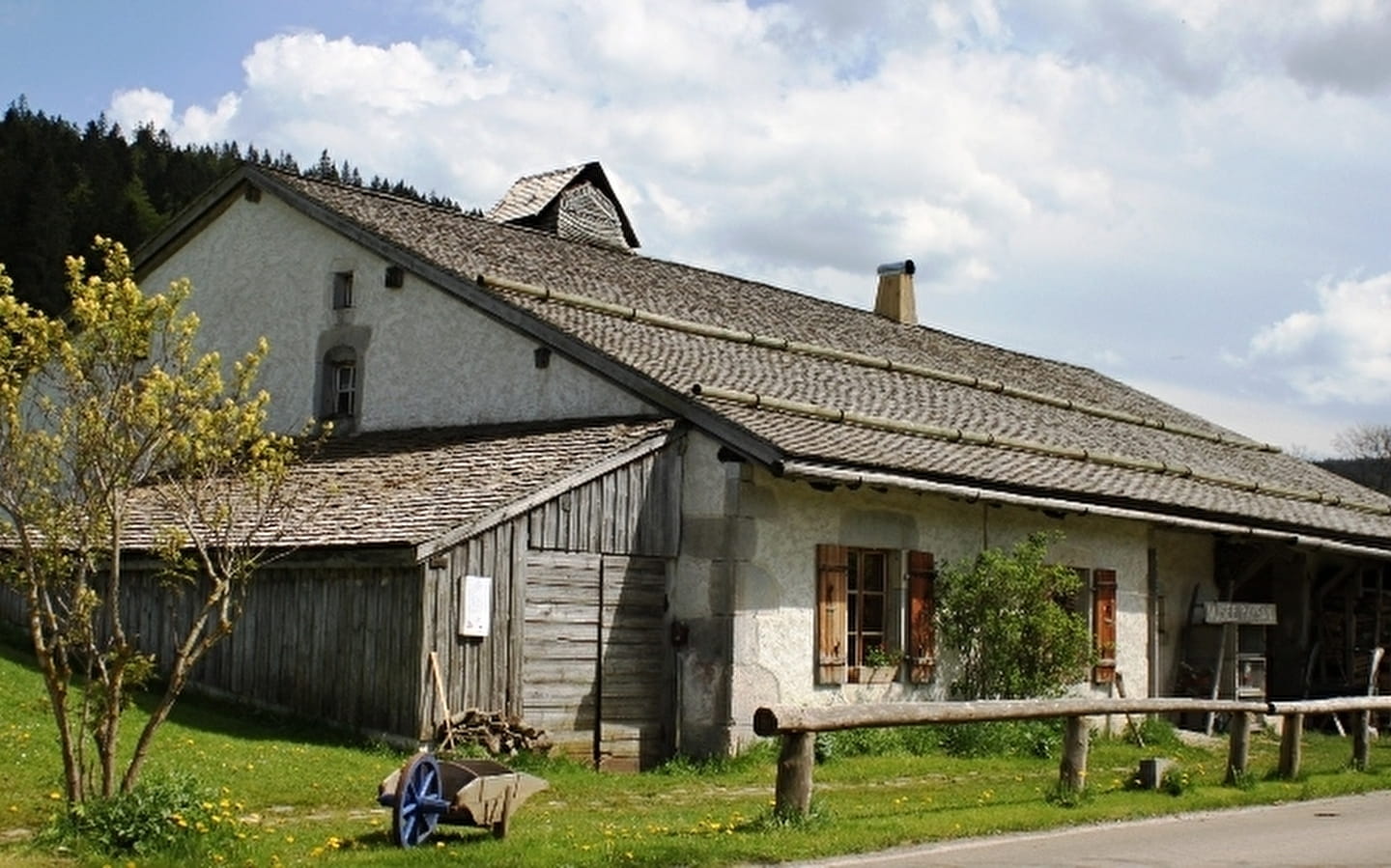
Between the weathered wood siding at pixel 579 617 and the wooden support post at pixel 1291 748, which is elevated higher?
the weathered wood siding at pixel 579 617

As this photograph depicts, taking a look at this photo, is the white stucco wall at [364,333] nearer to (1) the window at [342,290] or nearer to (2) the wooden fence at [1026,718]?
(1) the window at [342,290]

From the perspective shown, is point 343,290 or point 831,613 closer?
point 831,613

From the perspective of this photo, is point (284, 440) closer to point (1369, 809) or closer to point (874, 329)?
point (1369, 809)

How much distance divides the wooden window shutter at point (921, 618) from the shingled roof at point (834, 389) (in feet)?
3.34

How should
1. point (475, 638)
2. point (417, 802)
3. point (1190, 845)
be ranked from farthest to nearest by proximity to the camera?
point (475, 638), point (1190, 845), point (417, 802)

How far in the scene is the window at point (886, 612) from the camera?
18.6 m

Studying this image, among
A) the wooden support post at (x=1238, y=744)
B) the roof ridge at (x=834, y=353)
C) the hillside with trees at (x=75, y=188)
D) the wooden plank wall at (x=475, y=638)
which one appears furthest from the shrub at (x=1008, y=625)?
the hillside with trees at (x=75, y=188)

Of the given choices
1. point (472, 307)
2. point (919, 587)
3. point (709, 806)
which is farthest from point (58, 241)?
point (709, 806)

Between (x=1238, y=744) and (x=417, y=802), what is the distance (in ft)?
27.1

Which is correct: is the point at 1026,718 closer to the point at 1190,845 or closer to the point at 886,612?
the point at 1190,845

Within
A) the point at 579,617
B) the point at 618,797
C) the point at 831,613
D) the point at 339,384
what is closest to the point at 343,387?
the point at 339,384

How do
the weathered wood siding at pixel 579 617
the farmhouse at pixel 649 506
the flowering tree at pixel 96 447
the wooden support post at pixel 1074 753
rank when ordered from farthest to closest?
1. the farmhouse at pixel 649 506
2. the weathered wood siding at pixel 579 617
3. the wooden support post at pixel 1074 753
4. the flowering tree at pixel 96 447

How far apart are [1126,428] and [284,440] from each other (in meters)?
19.4

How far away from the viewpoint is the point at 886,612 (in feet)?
62.6
